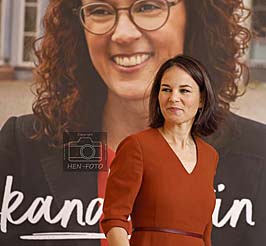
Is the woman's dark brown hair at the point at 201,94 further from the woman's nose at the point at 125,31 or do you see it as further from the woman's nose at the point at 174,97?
the woman's nose at the point at 125,31

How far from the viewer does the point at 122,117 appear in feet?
8.13

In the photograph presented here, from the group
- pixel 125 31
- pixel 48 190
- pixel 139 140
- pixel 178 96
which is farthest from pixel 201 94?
pixel 48 190

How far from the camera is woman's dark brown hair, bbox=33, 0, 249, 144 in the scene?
7.95ft

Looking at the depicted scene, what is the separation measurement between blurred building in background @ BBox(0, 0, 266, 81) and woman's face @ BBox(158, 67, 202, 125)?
49.9 inches

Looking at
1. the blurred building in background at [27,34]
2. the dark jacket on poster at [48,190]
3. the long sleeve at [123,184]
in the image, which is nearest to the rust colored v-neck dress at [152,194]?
the long sleeve at [123,184]

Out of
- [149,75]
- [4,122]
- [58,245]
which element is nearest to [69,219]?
[58,245]

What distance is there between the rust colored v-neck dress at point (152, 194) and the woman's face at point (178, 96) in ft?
0.21

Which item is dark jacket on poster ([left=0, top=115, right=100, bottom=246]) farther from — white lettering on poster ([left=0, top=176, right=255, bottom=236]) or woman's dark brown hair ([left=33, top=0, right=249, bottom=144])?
woman's dark brown hair ([left=33, top=0, right=249, bottom=144])

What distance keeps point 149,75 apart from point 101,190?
49 centimetres

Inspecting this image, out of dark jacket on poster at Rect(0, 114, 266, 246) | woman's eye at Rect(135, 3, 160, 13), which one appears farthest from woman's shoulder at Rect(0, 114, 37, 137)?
woman's eye at Rect(135, 3, 160, 13)

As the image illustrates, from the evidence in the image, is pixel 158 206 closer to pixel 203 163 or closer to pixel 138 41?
pixel 203 163

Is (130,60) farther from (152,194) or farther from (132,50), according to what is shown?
(152,194)

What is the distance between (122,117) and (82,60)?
27 centimetres

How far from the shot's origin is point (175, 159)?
4.01 ft
